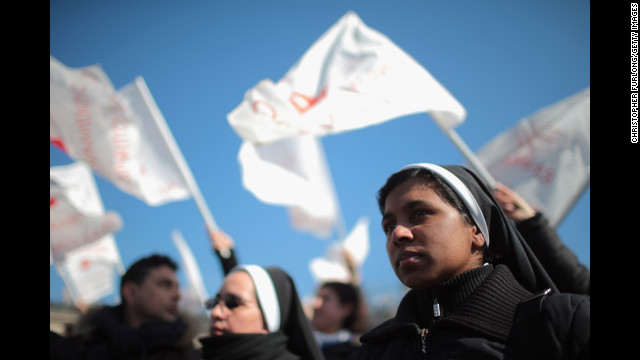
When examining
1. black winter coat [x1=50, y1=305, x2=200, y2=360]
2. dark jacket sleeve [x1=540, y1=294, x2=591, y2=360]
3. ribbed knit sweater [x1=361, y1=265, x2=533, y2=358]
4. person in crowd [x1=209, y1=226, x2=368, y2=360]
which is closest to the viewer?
dark jacket sleeve [x1=540, y1=294, x2=591, y2=360]

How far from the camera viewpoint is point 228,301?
3.55m

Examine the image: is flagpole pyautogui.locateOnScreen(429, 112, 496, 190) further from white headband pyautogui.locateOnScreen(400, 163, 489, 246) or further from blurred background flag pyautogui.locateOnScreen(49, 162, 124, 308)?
blurred background flag pyautogui.locateOnScreen(49, 162, 124, 308)

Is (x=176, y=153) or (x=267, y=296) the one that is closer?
(x=267, y=296)

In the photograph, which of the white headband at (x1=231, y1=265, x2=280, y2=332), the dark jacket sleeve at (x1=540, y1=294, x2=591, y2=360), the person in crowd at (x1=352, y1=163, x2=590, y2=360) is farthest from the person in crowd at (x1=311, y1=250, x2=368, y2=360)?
the dark jacket sleeve at (x1=540, y1=294, x2=591, y2=360)

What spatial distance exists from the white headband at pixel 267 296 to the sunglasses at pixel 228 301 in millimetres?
140

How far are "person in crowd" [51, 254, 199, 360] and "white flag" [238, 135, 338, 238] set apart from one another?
122 centimetres

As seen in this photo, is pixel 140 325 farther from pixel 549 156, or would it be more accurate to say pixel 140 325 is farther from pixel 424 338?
pixel 549 156

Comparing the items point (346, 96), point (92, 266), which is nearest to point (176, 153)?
point (346, 96)

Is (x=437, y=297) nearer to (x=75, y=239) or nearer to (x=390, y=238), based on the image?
(x=390, y=238)

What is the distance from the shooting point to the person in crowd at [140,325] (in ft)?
12.6

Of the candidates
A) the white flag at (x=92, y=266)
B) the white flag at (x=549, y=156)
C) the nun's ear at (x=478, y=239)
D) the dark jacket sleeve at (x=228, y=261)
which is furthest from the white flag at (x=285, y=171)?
the white flag at (x=92, y=266)

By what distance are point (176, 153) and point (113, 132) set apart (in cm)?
88

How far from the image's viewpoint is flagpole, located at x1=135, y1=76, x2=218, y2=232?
5.94 metres
